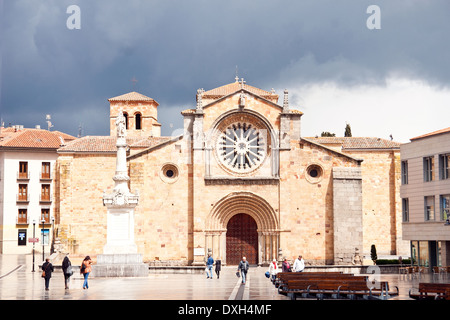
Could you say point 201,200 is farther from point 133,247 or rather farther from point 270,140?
point 133,247

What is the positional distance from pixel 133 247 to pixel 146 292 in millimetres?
9732

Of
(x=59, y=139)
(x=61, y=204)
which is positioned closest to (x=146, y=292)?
(x=61, y=204)

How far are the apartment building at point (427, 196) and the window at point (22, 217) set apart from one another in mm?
36739

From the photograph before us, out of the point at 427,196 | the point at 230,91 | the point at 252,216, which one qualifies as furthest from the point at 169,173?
the point at 427,196

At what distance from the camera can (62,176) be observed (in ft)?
163

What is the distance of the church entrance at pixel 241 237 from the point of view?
4791cm

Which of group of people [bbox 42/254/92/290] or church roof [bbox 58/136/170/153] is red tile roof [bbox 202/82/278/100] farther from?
group of people [bbox 42/254/92/290]

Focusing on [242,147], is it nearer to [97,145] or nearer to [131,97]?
[97,145]

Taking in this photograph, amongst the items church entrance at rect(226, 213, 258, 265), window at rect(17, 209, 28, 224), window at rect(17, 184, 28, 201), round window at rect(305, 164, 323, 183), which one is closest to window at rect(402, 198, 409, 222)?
round window at rect(305, 164, 323, 183)

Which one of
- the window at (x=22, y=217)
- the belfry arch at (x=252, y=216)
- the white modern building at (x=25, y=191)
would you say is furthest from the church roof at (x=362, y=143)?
the window at (x=22, y=217)

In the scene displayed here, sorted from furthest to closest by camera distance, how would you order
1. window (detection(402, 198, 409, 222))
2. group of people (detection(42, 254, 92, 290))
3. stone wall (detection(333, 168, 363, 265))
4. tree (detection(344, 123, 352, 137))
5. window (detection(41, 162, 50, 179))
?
tree (detection(344, 123, 352, 137)), window (detection(41, 162, 50, 179)), stone wall (detection(333, 168, 363, 265)), window (detection(402, 198, 409, 222)), group of people (detection(42, 254, 92, 290))

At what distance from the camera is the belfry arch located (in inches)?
1823

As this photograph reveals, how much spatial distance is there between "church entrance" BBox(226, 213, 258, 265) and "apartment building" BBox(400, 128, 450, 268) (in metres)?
9.74

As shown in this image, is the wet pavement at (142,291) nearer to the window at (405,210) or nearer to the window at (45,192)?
the window at (405,210)
